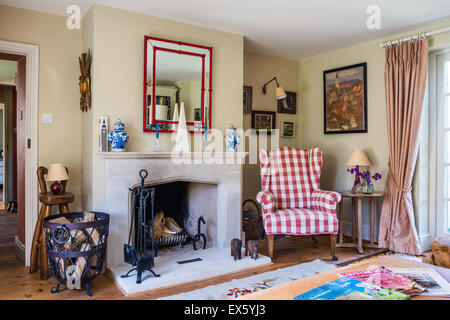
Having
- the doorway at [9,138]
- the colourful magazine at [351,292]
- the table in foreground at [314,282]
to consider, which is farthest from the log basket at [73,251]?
the doorway at [9,138]

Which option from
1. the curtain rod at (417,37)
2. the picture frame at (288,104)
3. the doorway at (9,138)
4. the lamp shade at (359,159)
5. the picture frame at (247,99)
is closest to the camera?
the curtain rod at (417,37)

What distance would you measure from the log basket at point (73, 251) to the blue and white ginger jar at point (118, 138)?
25.4 inches

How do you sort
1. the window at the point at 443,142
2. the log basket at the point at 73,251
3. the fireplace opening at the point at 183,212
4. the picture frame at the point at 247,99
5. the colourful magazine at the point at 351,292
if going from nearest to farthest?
the colourful magazine at the point at 351,292 < the log basket at the point at 73,251 < the fireplace opening at the point at 183,212 < the window at the point at 443,142 < the picture frame at the point at 247,99

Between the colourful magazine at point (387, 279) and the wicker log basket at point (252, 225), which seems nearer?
the colourful magazine at point (387, 279)

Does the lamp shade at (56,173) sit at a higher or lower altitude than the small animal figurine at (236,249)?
higher

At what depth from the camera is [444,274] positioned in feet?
5.37

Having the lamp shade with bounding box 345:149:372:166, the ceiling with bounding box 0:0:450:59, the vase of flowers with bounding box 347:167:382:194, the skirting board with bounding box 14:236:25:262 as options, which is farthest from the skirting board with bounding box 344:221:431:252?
the skirting board with bounding box 14:236:25:262

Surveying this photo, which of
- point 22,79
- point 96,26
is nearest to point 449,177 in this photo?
point 96,26

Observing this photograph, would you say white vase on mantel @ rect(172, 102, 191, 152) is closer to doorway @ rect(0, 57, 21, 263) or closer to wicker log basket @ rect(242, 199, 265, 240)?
wicker log basket @ rect(242, 199, 265, 240)

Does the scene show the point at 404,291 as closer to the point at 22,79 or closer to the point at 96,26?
the point at 96,26

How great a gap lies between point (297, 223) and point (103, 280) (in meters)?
1.75

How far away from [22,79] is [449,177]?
438 centimetres

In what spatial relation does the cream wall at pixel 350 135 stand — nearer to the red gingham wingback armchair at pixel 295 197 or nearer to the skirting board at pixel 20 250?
the red gingham wingback armchair at pixel 295 197

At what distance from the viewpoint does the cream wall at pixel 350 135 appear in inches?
142
